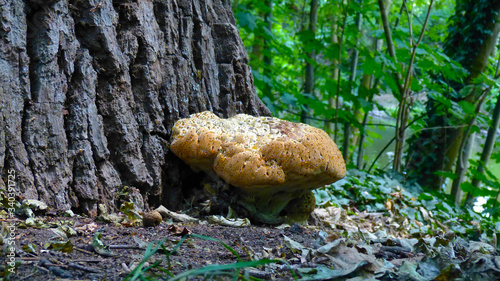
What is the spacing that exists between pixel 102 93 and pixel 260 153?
1148 mm

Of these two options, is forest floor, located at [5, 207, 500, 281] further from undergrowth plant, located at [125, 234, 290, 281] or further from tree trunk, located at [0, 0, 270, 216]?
tree trunk, located at [0, 0, 270, 216]

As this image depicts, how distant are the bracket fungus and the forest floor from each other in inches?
14.0

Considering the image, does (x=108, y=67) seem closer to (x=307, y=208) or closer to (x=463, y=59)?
(x=307, y=208)

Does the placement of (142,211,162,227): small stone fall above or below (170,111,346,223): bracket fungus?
below

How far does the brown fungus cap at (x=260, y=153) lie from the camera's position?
8.30 feet

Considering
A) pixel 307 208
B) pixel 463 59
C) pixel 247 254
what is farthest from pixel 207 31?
pixel 463 59

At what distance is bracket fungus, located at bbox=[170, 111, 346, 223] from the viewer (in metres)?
2.54

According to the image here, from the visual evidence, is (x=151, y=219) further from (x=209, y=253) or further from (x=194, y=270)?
(x=194, y=270)

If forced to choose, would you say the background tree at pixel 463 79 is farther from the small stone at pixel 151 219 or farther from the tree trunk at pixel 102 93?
the small stone at pixel 151 219

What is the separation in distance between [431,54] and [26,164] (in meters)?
4.84

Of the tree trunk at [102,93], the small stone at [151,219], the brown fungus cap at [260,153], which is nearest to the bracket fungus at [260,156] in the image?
the brown fungus cap at [260,153]

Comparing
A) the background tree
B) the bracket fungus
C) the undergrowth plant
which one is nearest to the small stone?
the bracket fungus

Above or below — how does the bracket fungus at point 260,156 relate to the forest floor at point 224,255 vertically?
above

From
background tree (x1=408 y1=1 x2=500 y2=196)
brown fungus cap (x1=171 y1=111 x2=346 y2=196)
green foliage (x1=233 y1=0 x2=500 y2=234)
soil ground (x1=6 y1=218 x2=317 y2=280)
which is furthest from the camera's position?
background tree (x1=408 y1=1 x2=500 y2=196)
